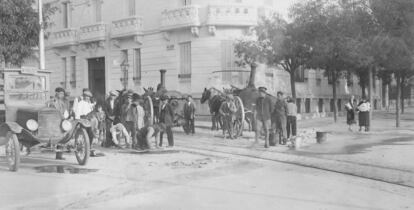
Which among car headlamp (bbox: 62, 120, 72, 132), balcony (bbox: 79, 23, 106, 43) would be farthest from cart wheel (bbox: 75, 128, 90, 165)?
balcony (bbox: 79, 23, 106, 43)

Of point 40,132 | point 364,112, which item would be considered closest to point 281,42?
point 364,112

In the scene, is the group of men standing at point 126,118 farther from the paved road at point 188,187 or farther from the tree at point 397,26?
the tree at point 397,26

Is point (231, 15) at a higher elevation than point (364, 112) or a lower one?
higher

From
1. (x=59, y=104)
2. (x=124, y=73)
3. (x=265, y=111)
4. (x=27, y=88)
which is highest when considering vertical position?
(x=124, y=73)

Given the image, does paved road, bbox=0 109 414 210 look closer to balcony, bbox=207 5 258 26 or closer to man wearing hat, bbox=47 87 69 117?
man wearing hat, bbox=47 87 69 117

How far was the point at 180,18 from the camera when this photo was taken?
29172 millimetres

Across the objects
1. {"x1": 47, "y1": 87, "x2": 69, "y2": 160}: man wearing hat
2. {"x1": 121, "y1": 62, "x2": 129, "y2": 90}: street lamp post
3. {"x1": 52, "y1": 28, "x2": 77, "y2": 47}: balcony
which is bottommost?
{"x1": 47, "y1": 87, "x2": 69, "y2": 160}: man wearing hat

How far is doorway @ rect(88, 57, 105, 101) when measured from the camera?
1387 inches

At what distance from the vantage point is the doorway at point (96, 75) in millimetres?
35219

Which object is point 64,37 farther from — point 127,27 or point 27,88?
point 27,88

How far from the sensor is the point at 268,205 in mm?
7609

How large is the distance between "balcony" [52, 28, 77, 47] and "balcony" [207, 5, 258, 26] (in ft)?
39.2

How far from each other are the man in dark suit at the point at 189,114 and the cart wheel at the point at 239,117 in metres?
2.13

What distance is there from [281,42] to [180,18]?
650 centimetres
